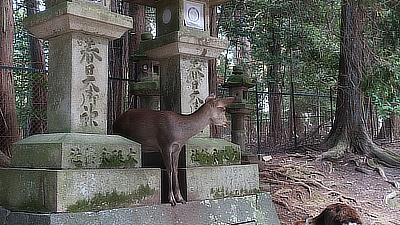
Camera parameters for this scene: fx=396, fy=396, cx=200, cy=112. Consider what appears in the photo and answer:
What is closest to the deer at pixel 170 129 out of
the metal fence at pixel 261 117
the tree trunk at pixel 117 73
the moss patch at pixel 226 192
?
the moss patch at pixel 226 192

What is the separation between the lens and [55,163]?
10.8 ft

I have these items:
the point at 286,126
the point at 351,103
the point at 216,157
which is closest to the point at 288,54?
the point at 286,126

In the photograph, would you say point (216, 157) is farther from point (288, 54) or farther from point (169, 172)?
point (288, 54)

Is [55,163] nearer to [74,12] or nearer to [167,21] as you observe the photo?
[74,12]

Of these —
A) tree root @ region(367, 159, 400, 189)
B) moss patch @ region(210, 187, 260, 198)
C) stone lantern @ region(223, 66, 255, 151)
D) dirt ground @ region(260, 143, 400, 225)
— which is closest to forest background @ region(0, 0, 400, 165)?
tree root @ region(367, 159, 400, 189)

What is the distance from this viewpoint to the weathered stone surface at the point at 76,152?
3312 mm

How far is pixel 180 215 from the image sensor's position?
147 inches

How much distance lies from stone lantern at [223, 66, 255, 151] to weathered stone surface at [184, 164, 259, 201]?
142 inches

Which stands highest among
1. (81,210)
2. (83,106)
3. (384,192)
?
(83,106)

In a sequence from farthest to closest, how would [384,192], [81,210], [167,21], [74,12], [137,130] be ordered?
[384,192] < [167,21] < [137,130] < [74,12] < [81,210]

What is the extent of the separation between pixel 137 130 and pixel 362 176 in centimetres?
658

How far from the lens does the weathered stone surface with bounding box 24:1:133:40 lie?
11.6ft

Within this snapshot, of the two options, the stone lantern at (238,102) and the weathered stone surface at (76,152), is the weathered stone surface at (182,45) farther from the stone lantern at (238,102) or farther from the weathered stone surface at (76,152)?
the stone lantern at (238,102)

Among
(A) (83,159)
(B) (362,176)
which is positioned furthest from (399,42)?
(A) (83,159)
